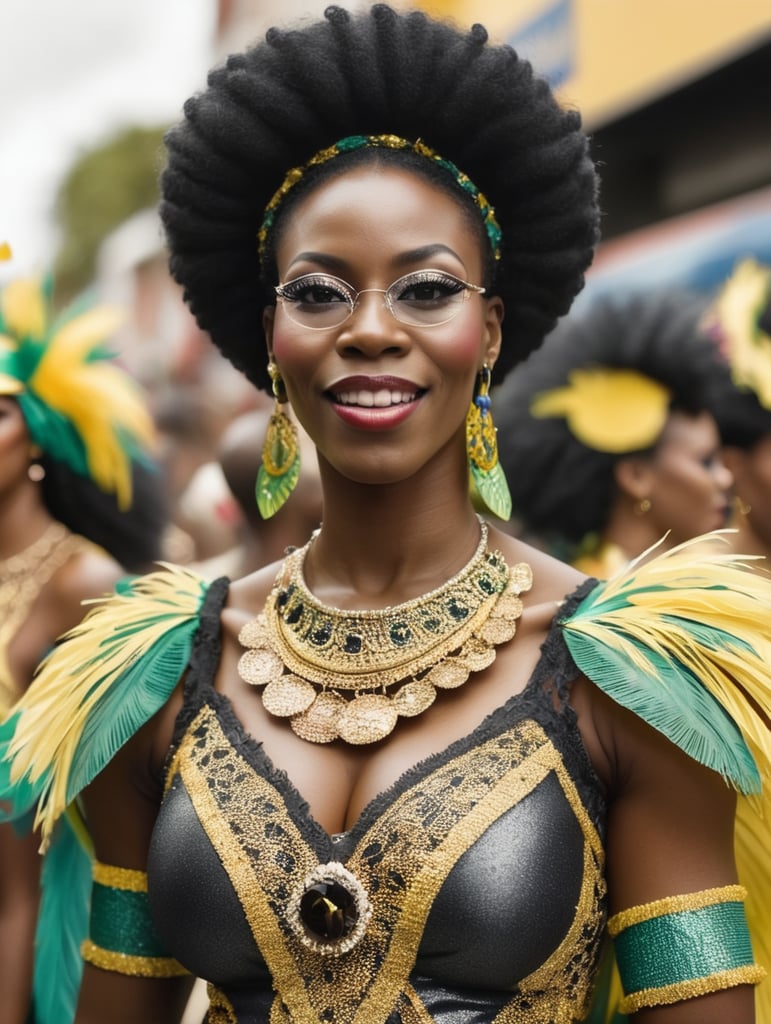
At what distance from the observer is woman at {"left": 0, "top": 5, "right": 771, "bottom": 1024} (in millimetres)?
1988

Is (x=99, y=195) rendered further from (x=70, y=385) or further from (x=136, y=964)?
(x=136, y=964)

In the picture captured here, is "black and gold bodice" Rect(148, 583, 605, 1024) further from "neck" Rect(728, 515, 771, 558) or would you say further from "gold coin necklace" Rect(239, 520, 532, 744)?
"neck" Rect(728, 515, 771, 558)

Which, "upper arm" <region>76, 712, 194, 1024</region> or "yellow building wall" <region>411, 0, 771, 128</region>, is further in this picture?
"yellow building wall" <region>411, 0, 771, 128</region>

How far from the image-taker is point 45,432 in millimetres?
3980

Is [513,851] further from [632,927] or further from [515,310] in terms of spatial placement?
[515,310]

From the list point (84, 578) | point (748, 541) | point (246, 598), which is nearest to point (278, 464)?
point (246, 598)

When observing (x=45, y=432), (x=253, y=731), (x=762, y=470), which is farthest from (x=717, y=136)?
(x=253, y=731)

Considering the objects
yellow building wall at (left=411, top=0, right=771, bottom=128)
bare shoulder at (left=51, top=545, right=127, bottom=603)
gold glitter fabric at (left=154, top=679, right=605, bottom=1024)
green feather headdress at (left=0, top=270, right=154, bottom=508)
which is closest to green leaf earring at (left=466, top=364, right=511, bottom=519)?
gold glitter fabric at (left=154, top=679, right=605, bottom=1024)

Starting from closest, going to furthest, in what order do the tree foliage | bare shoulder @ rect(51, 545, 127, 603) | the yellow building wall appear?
bare shoulder @ rect(51, 545, 127, 603), the yellow building wall, the tree foliage

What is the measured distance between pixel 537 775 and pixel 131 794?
79cm

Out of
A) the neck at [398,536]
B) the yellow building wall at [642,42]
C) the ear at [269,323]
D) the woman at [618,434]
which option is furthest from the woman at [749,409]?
the yellow building wall at [642,42]

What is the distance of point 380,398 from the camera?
210cm

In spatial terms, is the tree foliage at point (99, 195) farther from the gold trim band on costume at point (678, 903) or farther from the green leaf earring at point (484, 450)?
the gold trim band on costume at point (678, 903)

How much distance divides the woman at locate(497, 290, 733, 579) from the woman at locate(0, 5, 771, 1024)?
7.14 feet
